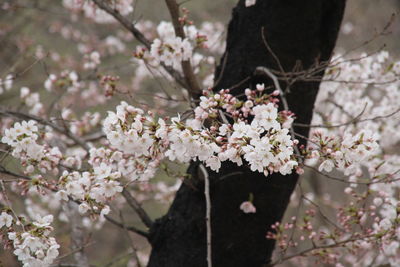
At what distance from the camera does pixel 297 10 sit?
221cm

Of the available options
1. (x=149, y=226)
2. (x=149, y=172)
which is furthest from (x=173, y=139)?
(x=149, y=226)

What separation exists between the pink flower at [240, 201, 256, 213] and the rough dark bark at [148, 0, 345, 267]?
0.16 feet

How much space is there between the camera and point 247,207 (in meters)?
2.17

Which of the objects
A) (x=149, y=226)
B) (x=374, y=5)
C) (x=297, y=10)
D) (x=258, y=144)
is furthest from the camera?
(x=374, y=5)

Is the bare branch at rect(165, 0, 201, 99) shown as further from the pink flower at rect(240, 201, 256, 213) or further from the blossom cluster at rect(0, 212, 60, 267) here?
the blossom cluster at rect(0, 212, 60, 267)

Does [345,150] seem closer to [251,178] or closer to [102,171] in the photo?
[251,178]

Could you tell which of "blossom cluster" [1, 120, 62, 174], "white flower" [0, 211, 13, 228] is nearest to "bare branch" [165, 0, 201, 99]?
"blossom cluster" [1, 120, 62, 174]

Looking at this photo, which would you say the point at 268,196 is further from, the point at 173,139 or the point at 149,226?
the point at 173,139

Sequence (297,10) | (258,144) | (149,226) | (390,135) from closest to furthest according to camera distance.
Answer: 1. (258,144)
2. (297,10)
3. (149,226)
4. (390,135)

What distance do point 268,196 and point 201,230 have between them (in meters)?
0.37

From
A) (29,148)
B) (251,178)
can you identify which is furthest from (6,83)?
(251,178)

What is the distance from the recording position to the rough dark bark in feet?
7.30

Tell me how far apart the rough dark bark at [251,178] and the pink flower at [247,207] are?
5 cm

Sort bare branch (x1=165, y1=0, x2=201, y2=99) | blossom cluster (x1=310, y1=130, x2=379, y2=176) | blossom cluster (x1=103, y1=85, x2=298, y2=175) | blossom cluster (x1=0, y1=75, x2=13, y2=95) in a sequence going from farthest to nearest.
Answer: blossom cluster (x1=0, y1=75, x2=13, y2=95) < bare branch (x1=165, y1=0, x2=201, y2=99) < blossom cluster (x1=310, y1=130, x2=379, y2=176) < blossom cluster (x1=103, y1=85, x2=298, y2=175)
